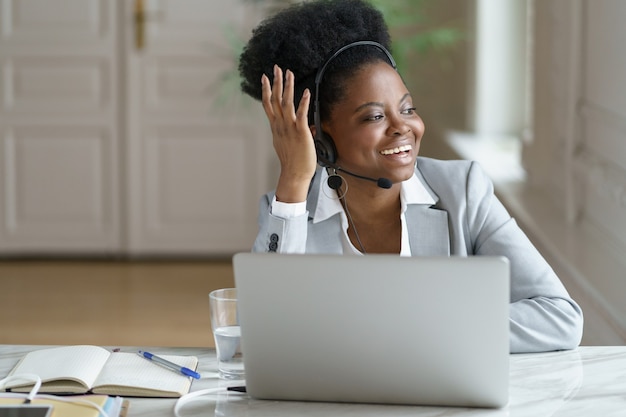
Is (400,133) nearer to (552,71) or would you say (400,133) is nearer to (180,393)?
(180,393)

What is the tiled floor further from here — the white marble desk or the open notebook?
the white marble desk

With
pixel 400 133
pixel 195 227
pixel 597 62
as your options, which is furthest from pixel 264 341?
pixel 195 227

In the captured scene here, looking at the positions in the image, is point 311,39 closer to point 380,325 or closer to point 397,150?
point 397,150

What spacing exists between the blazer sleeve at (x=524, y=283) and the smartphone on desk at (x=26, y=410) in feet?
2.44

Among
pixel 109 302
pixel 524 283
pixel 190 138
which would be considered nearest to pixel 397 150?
pixel 524 283

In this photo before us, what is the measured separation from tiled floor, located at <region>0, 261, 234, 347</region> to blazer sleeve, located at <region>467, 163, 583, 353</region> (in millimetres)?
2195

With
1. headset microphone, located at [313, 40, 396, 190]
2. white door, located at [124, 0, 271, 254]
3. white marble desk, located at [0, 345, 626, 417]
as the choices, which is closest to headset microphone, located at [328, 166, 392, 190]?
headset microphone, located at [313, 40, 396, 190]

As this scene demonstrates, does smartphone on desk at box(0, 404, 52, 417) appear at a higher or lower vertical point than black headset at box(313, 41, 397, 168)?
lower

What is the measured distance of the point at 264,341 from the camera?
1229 millimetres

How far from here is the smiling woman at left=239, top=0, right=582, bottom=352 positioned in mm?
1799

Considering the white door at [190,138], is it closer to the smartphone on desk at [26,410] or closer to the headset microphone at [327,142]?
the headset microphone at [327,142]

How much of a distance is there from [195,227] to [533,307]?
3967 mm

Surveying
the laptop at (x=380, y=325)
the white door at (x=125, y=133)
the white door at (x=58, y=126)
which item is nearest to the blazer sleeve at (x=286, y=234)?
the laptop at (x=380, y=325)

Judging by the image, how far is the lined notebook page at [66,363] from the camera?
1354 millimetres
